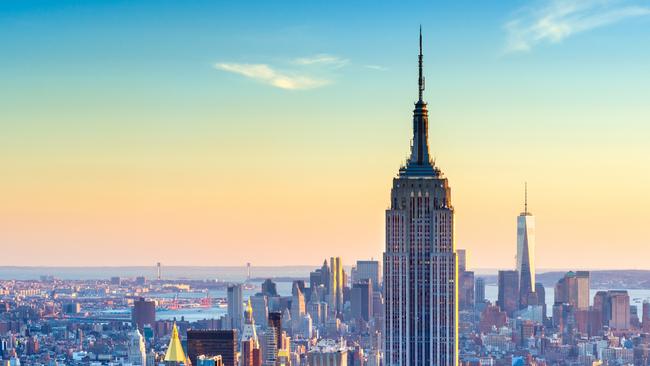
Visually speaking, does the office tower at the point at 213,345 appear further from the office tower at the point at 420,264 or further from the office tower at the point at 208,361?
the office tower at the point at 420,264

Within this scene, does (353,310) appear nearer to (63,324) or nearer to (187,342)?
(187,342)

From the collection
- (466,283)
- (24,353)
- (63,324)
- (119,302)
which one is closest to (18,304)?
(63,324)

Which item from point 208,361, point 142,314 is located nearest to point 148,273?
point 142,314

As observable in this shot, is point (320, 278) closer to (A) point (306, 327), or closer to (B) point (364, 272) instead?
(A) point (306, 327)

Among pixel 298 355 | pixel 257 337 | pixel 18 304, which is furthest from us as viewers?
pixel 18 304

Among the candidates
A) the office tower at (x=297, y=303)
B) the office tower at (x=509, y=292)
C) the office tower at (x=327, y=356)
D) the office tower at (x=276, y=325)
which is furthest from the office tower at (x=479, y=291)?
the office tower at (x=327, y=356)
